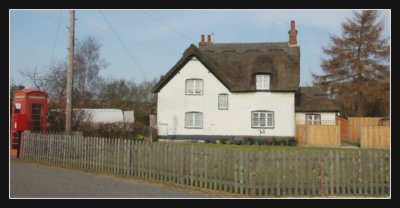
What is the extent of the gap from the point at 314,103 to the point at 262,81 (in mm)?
5104

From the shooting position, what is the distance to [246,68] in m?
33.5

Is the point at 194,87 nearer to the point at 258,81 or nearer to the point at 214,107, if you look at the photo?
the point at 214,107

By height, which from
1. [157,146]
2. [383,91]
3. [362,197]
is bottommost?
[362,197]

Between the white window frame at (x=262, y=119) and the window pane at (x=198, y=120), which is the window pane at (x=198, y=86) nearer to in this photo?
the window pane at (x=198, y=120)

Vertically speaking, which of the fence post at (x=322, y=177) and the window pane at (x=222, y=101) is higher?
the window pane at (x=222, y=101)

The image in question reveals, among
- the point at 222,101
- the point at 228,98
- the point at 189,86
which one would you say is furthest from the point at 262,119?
the point at 189,86

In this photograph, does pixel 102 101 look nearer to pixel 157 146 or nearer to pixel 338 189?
pixel 157 146

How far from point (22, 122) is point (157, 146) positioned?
26.1 feet

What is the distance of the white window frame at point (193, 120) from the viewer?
32688 mm

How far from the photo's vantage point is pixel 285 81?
31.5 meters

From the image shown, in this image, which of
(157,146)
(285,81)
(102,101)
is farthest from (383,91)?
(157,146)

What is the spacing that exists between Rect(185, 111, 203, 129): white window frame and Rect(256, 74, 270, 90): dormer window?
202 inches

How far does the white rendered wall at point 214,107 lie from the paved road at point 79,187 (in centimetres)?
1930

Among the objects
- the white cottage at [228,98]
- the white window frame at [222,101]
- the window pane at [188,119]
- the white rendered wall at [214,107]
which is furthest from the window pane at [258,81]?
the window pane at [188,119]
